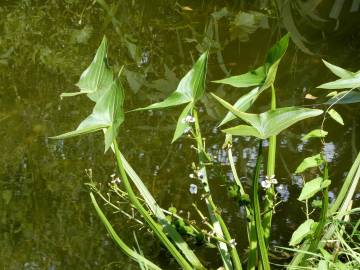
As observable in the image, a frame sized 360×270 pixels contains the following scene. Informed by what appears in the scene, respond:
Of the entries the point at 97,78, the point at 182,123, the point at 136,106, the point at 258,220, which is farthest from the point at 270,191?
the point at 136,106

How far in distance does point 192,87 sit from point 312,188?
0.40 meters

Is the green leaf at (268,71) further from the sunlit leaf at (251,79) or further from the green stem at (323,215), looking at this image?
the green stem at (323,215)

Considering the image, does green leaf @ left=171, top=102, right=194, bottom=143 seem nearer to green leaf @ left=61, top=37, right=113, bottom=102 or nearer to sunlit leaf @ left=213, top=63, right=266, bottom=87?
sunlit leaf @ left=213, top=63, right=266, bottom=87

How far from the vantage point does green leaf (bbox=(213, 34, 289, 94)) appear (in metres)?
1.47

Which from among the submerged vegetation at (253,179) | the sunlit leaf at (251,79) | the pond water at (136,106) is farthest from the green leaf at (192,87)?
the pond water at (136,106)

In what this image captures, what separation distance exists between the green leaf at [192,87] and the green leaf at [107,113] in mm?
144

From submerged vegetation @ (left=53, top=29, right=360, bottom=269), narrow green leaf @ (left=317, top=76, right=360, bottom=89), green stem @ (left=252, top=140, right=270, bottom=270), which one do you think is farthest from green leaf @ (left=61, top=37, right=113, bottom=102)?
narrow green leaf @ (left=317, top=76, right=360, bottom=89)

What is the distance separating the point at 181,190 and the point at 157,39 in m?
1.64

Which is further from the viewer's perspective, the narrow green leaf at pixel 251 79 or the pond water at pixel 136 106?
the pond water at pixel 136 106

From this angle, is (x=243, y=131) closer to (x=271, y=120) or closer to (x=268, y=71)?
(x=271, y=120)

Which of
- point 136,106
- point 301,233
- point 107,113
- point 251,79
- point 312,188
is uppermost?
point 251,79

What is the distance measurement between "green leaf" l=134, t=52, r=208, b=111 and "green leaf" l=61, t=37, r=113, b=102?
0.20 metres

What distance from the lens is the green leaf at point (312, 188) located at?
5.24ft

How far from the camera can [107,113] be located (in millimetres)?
1638
